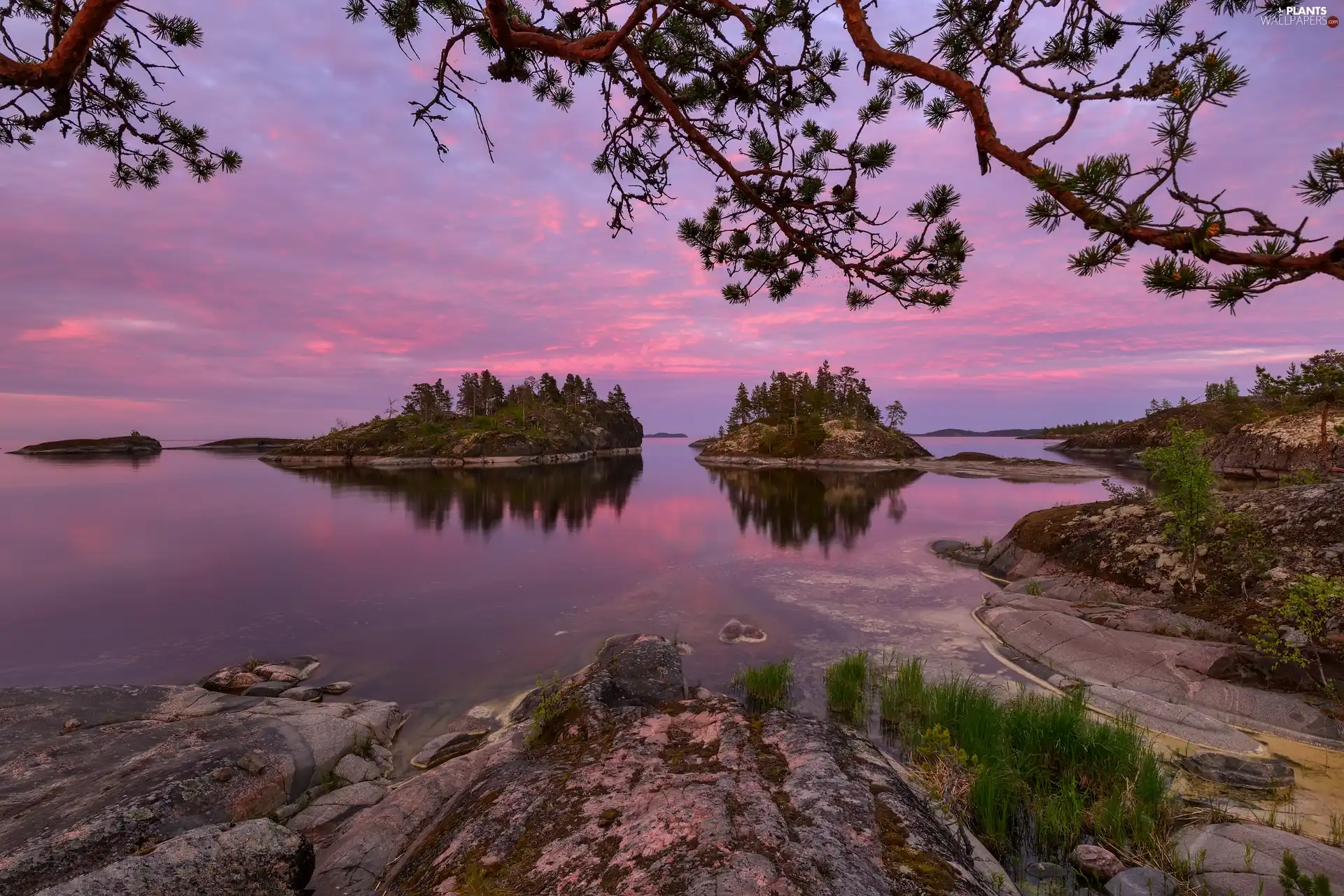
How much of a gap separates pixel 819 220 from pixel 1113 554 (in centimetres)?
1851

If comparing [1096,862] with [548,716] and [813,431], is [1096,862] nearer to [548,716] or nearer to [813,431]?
[548,716]

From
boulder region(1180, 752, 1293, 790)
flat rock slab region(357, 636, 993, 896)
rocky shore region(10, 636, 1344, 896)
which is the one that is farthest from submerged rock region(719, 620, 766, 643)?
boulder region(1180, 752, 1293, 790)

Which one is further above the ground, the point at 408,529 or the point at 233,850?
the point at 233,850

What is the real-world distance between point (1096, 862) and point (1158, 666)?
839 cm

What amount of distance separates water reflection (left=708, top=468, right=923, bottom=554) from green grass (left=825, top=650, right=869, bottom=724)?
1925 cm

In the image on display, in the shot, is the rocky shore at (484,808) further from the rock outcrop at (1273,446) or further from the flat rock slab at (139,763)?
the rock outcrop at (1273,446)

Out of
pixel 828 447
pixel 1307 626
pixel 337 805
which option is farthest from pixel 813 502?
pixel 828 447

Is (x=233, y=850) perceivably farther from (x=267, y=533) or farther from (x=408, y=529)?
(x=267, y=533)

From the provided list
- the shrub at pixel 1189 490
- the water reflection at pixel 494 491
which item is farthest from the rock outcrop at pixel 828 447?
the shrub at pixel 1189 490

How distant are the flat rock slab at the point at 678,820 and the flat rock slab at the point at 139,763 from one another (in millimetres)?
2205

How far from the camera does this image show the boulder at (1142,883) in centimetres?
557

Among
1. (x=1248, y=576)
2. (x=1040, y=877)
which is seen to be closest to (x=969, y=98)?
(x=1040, y=877)

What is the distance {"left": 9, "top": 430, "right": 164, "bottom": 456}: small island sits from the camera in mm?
152750

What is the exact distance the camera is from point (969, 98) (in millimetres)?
4516
